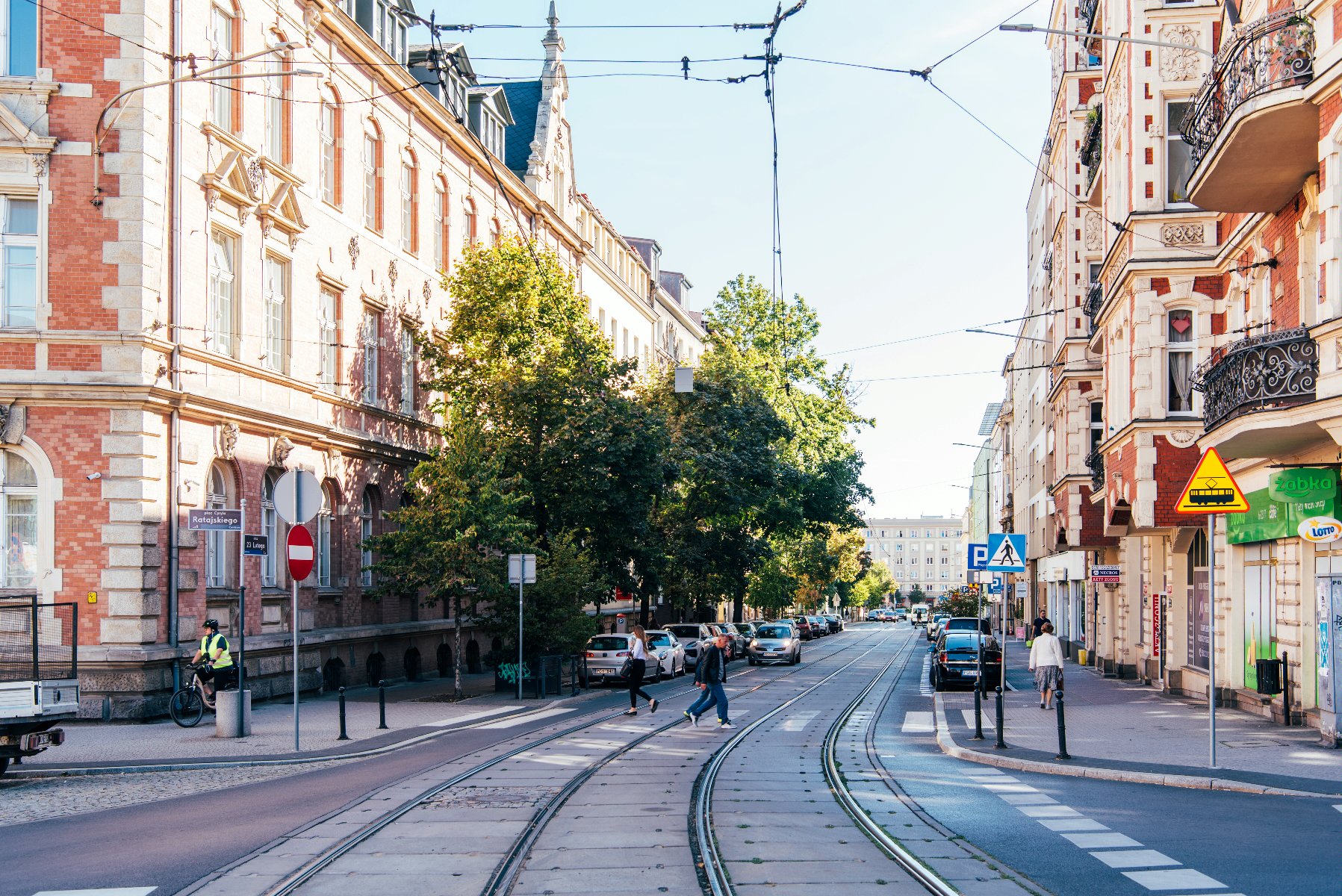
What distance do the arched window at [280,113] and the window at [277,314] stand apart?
87.7 inches

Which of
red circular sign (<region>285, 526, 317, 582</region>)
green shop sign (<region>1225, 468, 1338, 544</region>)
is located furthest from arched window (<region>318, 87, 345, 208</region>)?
green shop sign (<region>1225, 468, 1338, 544</region>)

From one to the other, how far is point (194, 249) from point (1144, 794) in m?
18.5

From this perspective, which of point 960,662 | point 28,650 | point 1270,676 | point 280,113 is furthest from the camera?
point 960,662

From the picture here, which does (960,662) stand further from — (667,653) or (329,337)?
(329,337)

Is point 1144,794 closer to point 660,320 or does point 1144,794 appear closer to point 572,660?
point 572,660

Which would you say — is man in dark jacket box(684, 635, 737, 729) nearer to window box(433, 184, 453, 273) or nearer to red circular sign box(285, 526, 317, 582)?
red circular sign box(285, 526, 317, 582)

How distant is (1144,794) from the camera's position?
14.5 m

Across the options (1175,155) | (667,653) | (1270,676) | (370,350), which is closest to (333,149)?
(370,350)

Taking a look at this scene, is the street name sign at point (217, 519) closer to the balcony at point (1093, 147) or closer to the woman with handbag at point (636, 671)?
the woman with handbag at point (636, 671)

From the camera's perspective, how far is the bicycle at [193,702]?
72.0 feet

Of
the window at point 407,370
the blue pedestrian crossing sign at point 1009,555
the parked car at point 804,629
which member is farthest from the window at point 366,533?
the parked car at point 804,629

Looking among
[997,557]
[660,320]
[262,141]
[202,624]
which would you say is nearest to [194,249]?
[262,141]

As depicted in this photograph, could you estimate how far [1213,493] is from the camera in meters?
16.2

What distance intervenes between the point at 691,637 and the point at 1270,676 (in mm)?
26921
